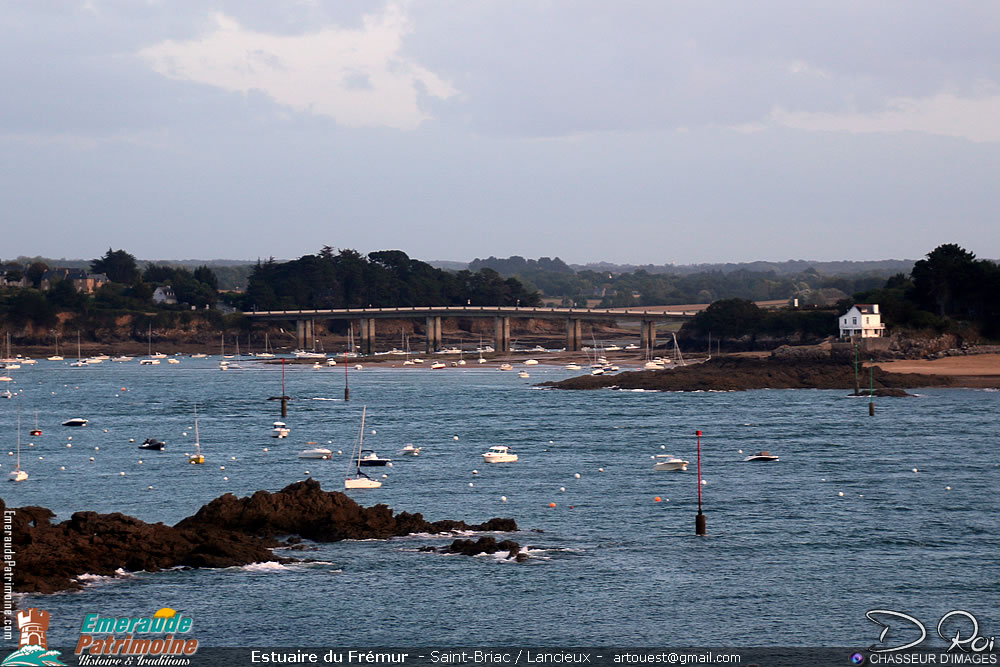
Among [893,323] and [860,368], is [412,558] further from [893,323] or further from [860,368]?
[893,323]

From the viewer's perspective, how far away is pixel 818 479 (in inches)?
2884

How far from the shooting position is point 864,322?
17450 centimetres

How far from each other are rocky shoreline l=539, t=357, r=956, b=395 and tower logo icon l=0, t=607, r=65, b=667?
385ft

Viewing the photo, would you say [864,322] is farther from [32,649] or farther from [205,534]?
[32,649]

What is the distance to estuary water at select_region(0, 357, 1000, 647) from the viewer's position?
40781 mm

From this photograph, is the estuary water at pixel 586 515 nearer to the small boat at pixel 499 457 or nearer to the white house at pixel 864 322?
the small boat at pixel 499 457

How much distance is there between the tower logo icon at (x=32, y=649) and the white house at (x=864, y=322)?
500 feet

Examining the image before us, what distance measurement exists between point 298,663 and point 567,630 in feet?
30.4

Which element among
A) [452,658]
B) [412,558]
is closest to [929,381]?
[412,558]
